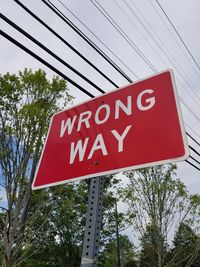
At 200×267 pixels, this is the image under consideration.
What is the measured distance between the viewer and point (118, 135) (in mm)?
1636

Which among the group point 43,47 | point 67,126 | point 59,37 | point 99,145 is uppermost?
point 59,37

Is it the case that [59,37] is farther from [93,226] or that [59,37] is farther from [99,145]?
→ [93,226]

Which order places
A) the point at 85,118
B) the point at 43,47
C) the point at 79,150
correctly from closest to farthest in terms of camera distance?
the point at 79,150 → the point at 85,118 → the point at 43,47

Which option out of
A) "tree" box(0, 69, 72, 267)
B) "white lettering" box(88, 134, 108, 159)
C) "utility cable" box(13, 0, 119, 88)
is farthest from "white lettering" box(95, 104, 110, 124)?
"tree" box(0, 69, 72, 267)

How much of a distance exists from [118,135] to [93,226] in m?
0.50

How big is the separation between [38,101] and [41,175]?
7.45 m

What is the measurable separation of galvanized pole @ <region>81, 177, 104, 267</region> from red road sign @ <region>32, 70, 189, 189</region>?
10cm

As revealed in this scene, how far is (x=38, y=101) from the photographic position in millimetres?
9039

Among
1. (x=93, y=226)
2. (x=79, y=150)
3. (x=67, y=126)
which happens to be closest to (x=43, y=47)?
(x=67, y=126)

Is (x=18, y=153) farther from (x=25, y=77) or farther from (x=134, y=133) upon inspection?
(x=134, y=133)

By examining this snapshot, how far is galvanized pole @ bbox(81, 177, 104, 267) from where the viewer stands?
4.53 ft

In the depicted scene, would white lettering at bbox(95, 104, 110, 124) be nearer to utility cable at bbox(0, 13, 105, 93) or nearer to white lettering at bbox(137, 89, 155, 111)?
white lettering at bbox(137, 89, 155, 111)

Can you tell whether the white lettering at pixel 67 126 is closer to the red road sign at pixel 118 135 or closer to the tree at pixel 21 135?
the red road sign at pixel 118 135

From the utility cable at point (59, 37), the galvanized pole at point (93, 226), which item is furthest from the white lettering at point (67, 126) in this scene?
the utility cable at point (59, 37)
